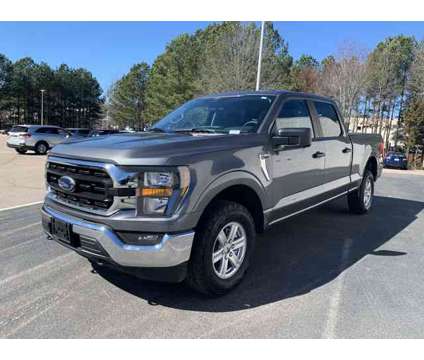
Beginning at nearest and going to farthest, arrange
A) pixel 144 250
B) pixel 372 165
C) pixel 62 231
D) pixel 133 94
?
pixel 144 250
pixel 62 231
pixel 372 165
pixel 133 94

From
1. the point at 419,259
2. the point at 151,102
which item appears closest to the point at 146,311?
the point at 419,259

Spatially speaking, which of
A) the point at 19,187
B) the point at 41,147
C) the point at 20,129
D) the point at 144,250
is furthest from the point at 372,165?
the point at 20,129

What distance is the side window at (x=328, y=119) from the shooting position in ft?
16.0

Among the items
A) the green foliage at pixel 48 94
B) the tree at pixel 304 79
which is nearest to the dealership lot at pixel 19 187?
the tree at pixel 304 79

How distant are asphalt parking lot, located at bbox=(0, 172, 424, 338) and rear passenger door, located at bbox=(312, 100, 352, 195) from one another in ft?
2.96

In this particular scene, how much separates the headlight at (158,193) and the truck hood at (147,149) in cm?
10

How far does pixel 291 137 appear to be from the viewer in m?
3.54

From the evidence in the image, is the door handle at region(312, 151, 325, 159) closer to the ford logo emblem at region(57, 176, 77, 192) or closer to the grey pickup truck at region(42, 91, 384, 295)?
the grey pickup truck at region(42, 91, 384, 295)

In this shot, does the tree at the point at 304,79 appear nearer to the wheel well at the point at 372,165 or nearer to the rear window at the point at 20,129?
the rear window at the point at 20,129

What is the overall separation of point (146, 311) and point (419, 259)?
11.0 feet

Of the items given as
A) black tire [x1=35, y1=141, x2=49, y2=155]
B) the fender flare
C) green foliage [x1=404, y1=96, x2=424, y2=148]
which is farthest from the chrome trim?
green foliage [x1=404, y1=96, x2=424, y2=148]

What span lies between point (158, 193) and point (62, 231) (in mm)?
996

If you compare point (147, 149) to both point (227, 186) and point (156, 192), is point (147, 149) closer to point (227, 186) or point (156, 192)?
point (156, 192)

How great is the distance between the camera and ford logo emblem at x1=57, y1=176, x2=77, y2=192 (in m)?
3.05
